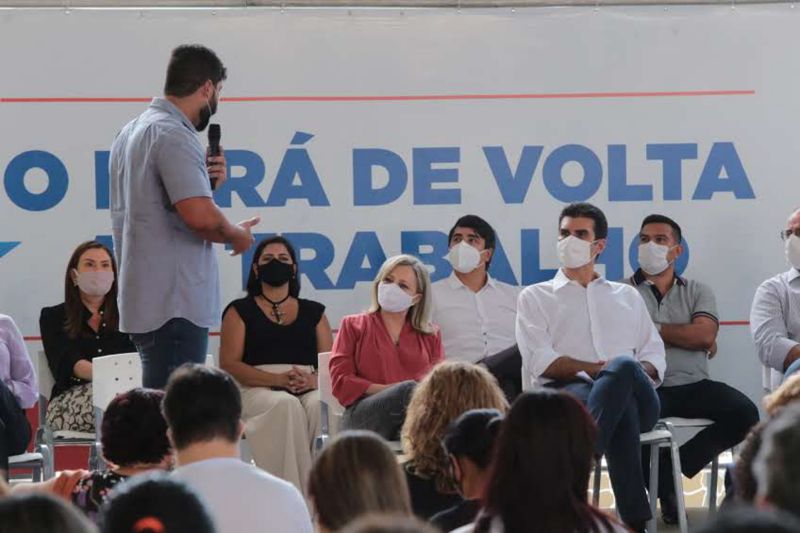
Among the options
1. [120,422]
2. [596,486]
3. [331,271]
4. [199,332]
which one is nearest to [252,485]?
[120,422]

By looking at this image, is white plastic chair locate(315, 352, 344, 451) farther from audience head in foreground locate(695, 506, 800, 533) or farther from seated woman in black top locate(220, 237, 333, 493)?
audience head in foreground locate(695, 506, 800, 533)

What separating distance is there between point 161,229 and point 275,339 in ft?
6.86

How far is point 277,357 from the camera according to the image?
639 centimetres

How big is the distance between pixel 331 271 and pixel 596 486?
1.60 metres

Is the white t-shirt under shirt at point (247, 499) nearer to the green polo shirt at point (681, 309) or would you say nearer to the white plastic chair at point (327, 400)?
the white plastic chair at point (327, 400)

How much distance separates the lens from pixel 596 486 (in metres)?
6.00

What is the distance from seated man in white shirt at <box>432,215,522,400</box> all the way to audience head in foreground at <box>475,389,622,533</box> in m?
3.79

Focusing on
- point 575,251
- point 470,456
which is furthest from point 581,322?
point 470,456

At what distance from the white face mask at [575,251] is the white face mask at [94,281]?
6.44 feet

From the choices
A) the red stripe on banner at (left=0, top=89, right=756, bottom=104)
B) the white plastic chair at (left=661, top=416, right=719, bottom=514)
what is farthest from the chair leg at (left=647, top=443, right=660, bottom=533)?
the red stripe on banner at (left=0, top=89, right=756, bottom=104)

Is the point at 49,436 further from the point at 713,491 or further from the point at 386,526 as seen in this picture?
the point at 386,526

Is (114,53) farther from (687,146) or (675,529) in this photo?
(675,529)

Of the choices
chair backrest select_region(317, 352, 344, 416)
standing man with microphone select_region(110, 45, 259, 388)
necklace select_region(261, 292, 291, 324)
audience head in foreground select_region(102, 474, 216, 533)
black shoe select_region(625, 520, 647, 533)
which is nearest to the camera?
audience head in foreground select_region(102, 474, 216, 533)

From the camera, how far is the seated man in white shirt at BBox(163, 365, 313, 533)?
2975mm
